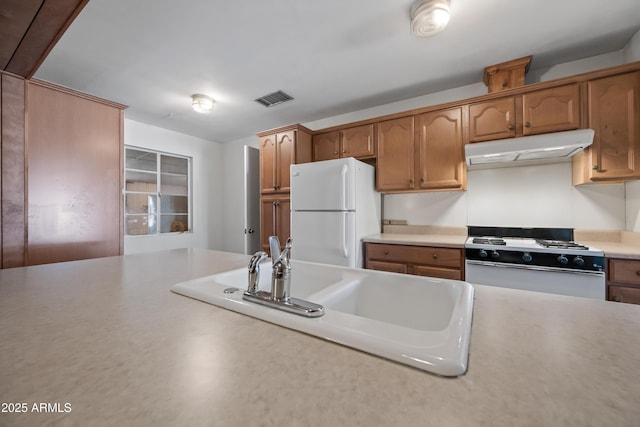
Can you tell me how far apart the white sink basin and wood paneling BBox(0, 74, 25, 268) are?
1847 millimetres

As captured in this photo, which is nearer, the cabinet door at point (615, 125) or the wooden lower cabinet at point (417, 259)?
the cabinet door at point (615, 125)

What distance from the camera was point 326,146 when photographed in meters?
3.12

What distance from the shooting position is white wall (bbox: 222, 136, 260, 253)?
432 centimetres

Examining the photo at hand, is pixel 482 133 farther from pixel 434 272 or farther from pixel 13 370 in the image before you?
pixel 13 370

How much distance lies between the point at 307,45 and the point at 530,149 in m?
1.87

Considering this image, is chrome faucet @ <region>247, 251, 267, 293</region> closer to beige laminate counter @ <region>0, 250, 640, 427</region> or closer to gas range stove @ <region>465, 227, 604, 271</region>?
beige laminate counter @ <region>0, 250, 640, 427</region>

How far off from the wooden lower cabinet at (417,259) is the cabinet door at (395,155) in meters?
0.67

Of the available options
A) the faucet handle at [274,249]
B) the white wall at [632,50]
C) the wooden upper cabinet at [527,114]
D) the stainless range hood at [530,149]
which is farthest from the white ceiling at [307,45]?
the faucet handle at [274,249]

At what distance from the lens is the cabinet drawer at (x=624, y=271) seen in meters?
1.55

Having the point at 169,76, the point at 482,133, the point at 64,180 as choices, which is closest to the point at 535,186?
the point at 482,133

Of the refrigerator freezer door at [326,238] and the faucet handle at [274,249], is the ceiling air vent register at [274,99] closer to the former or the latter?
the refrigerator freezer door at [326,238]

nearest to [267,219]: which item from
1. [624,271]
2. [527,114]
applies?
[527,114]

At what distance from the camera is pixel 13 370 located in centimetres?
42

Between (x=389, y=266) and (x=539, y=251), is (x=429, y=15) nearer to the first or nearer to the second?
(x=539, y=251)
